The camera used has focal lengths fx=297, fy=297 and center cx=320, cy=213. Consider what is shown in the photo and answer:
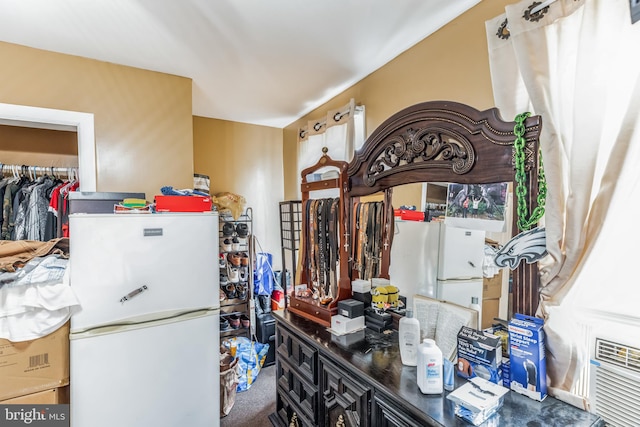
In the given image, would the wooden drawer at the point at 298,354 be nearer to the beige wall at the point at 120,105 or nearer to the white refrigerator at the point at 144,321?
the white refrigerator at the point at 144,321

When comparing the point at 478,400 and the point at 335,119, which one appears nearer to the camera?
the point at 478,400

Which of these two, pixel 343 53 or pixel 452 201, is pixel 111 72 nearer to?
pixel 343 53

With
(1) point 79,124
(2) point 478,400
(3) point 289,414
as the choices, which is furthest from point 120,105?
(2) point 478,400

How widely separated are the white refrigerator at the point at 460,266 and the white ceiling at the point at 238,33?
1.23 metres

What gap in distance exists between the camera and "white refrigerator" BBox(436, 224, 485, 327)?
50.6 inches

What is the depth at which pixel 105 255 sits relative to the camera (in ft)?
5.56

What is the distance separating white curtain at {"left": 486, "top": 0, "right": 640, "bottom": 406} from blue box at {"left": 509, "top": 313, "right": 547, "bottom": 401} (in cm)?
5

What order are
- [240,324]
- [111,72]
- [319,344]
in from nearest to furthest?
[319,344]
[111,72]
[240,324]

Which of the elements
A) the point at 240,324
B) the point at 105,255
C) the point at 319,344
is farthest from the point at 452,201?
the point at 240,324

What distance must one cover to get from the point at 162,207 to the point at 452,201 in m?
1.70

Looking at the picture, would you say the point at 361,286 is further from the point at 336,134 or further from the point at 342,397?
the point at 336,134

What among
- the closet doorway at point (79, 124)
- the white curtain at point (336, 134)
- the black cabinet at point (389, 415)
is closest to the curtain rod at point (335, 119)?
the white curtain at point (336, 134)

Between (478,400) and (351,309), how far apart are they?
720mm

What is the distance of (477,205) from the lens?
4.15ft
